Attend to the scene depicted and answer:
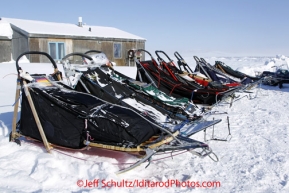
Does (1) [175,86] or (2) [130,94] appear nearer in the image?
(2) [130,94]

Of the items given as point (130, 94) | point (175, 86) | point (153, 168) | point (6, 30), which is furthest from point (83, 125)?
point (6, 30)

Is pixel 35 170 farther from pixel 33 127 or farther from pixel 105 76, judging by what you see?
pixel 105 76

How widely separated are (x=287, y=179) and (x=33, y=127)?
2.68 metres

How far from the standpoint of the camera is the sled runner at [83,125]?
290 centimetres

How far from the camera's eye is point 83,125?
3.04 m

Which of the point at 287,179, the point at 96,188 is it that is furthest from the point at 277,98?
the point at 96,188

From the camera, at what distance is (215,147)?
3.72m

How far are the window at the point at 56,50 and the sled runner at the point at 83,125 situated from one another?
36.0 feet

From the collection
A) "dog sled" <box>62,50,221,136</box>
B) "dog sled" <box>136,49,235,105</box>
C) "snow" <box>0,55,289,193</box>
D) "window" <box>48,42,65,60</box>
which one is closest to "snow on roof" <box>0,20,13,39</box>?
"window" <box>48,42,65,60</box>

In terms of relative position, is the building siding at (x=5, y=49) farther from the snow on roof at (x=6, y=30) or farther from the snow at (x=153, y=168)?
the snow at (x=153, y=168)

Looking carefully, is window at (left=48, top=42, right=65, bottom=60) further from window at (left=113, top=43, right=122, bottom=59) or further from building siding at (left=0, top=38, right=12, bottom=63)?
window at (left=113, top=43, right=122, bottom=59)

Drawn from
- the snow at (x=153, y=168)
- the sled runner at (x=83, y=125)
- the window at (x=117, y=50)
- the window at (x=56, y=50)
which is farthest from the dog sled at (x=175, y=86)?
the window at (x=117, y=50)

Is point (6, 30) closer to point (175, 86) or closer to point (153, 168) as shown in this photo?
point (175, 86)

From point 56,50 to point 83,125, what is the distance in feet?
A: 38.5
